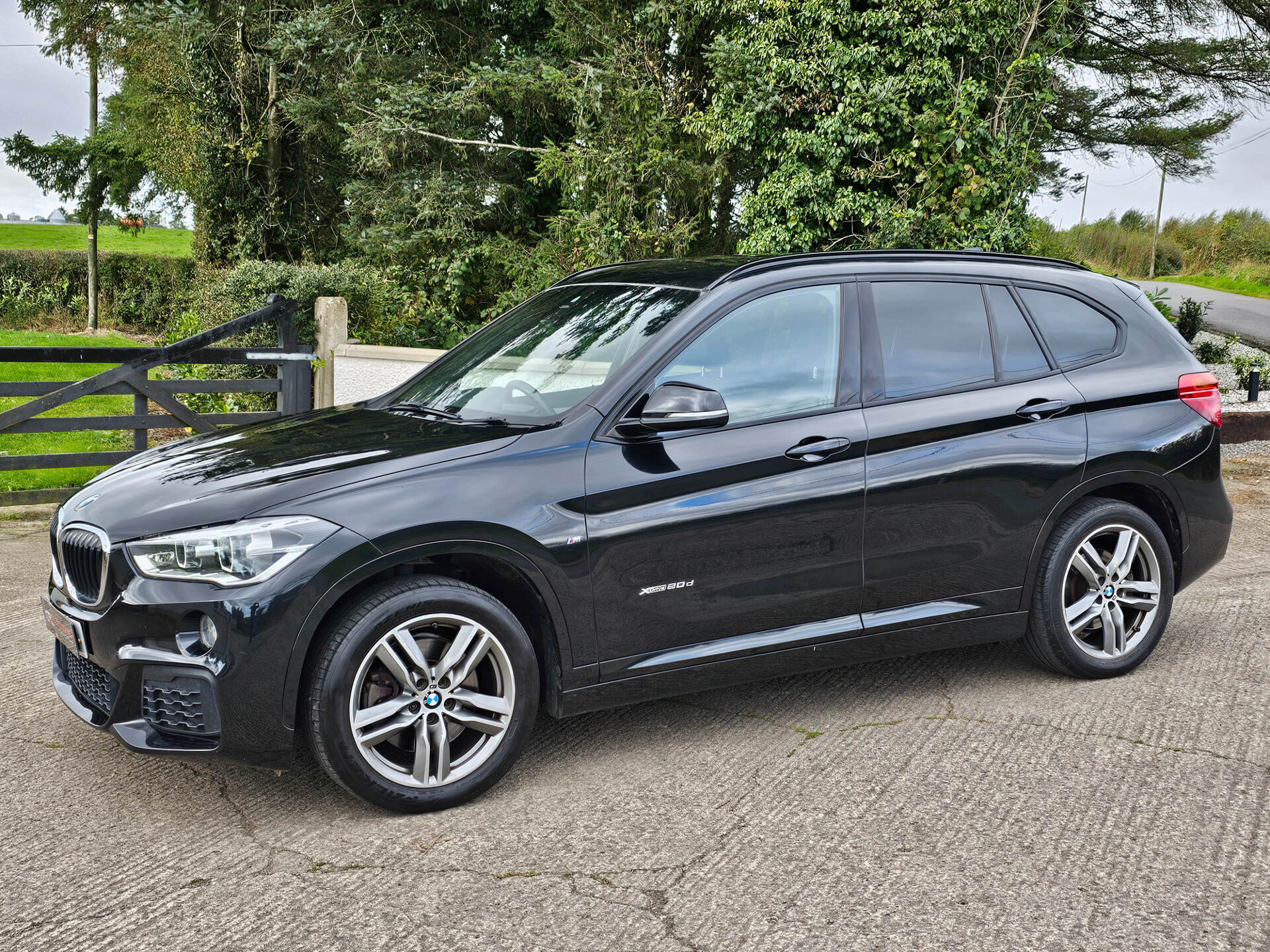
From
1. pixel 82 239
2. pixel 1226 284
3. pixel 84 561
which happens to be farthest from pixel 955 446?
pixel 82 239

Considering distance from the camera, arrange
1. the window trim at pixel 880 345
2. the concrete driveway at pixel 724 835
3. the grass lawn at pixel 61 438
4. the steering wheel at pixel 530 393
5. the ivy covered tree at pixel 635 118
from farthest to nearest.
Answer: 1. the ivy covered tree at pixel 635 118
2. the grass lawn at pixel 61 438
3. the window trim at pixel 880 345
4. the steering wheel at pixel 530 393
5. the concrete driveway at pixel 724 835

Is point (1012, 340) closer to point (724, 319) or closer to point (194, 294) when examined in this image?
point (724, 319)

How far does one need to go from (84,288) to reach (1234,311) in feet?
113

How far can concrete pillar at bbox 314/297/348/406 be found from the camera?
11.5 metres

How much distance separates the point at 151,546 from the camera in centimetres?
347

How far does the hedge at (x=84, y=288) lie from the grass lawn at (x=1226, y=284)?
126 ft

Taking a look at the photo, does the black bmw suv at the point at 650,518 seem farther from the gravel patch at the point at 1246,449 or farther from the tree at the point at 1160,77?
the tree at the point at 1160,77

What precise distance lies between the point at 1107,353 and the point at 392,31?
14991 mm

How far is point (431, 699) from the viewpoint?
11.9 ft

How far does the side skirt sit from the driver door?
0.05 metres

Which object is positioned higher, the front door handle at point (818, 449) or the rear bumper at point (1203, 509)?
the front door handle at point (818, 449)

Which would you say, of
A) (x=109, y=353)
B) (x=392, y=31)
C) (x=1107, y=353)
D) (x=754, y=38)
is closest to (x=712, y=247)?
(x=754, y=38)

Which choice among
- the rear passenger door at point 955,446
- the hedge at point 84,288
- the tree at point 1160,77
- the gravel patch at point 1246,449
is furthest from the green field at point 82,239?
the rear passenger door at point 955,446

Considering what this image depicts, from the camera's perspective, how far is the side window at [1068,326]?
4949 mm
